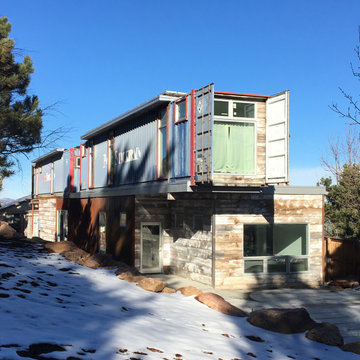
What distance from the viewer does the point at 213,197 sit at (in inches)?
626

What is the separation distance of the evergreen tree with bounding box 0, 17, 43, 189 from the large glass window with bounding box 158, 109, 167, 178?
1120 centimetres

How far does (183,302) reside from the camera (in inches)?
428

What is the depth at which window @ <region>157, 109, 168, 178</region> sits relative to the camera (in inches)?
680

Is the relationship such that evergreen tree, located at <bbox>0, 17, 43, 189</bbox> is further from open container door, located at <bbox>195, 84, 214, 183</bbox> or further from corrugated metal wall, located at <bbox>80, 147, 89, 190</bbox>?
open container door, located at <bbox>195, 84, 214, 183</bbox>

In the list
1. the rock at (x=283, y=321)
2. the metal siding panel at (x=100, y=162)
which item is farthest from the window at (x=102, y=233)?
the rock at (x=283, y=321)

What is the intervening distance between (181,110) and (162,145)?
1.95m

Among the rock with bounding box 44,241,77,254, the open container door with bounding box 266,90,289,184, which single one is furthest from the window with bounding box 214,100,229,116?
the rock with bounding box 44,241,77,254

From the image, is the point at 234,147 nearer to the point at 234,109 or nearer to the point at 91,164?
the point at 234,109

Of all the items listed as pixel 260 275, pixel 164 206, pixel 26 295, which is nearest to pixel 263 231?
pixel 260 275

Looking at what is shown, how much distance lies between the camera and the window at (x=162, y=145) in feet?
56.6

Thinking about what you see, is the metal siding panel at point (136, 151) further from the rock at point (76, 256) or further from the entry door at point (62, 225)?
the entry door at point (62, 225)

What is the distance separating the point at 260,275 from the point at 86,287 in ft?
25.1

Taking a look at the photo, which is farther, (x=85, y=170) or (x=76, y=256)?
(x=85, y=170)

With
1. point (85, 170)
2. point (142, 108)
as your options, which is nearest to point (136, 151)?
point (142, 108)
